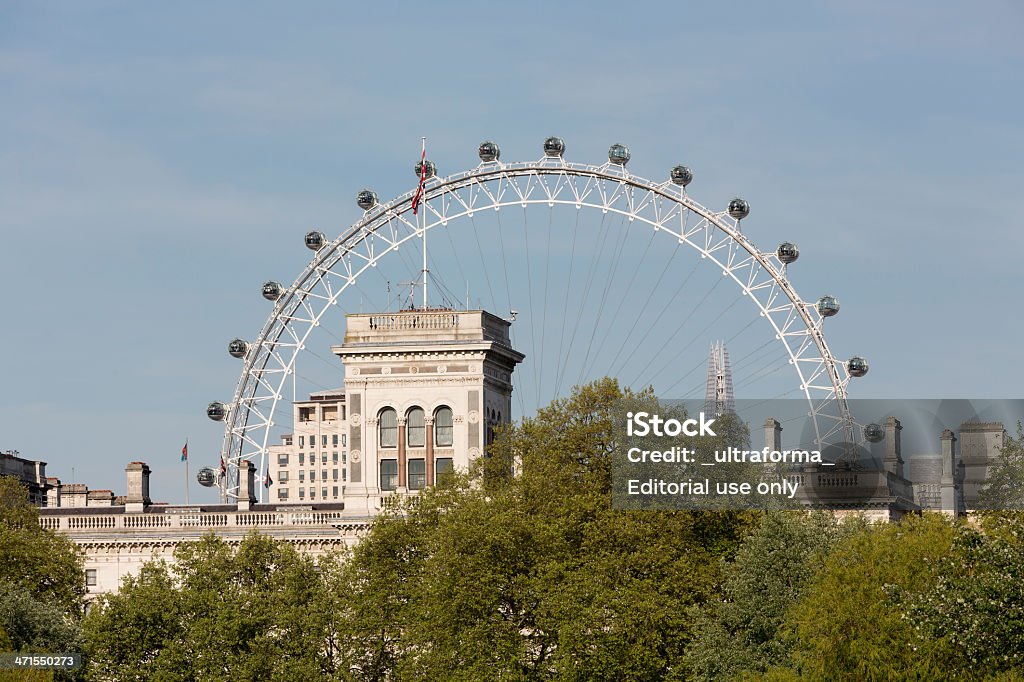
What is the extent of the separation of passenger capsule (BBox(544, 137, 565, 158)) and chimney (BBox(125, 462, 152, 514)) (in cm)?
3470

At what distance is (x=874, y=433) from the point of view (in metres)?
148

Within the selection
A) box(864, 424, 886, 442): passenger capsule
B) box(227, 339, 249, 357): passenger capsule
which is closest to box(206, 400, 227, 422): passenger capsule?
box(227, 339, 249, 357): passenger capsule

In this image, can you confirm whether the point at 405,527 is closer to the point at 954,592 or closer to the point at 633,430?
the point at 633,430

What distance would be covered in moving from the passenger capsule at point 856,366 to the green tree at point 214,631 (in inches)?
2232

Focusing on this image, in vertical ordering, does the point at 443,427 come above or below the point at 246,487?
above

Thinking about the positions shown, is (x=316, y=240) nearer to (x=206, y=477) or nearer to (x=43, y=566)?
(x=206, y=477)

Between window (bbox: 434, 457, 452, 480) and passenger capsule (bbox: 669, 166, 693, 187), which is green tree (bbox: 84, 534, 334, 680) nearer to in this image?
window (bbox: 434, 457, 452, 480)

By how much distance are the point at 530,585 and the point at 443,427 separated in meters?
35.4

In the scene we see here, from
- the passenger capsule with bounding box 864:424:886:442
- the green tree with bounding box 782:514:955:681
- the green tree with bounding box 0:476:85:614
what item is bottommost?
the green tree with bounding box 782:514:955:681

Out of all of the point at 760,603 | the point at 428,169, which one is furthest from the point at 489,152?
the point at 760,603

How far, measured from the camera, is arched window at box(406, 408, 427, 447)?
148750mm

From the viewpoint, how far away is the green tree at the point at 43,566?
119 meters

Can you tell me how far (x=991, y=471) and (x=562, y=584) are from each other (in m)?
28.7

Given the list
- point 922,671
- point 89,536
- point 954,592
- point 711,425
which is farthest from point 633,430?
point 954,592
